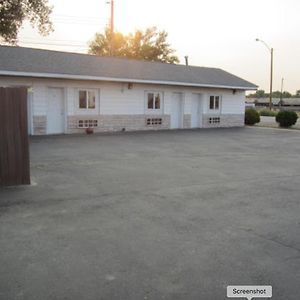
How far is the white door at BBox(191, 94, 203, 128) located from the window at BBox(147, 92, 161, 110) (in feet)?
9.10

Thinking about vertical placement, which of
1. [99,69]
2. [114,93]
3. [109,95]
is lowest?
[109,95]

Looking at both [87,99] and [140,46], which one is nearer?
[87,99]

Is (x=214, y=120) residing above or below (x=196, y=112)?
below

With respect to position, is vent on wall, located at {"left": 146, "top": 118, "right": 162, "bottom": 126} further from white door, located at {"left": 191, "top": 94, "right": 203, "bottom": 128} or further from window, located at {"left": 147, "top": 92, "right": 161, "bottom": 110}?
white door, located at {"left": 191, "top": 94, "right": 203, "bottom": 128}

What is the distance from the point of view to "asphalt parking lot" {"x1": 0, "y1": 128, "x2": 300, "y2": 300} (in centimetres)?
372

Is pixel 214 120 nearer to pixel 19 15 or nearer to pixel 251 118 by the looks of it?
pixel 251 118

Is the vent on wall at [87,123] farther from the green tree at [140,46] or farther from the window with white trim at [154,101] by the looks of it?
the green tree at [140,46]

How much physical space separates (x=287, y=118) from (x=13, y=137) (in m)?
22.5

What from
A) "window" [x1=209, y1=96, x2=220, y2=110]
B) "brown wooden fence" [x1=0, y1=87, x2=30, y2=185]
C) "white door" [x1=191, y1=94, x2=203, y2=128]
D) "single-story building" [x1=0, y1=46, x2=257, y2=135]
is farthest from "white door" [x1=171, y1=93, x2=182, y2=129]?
"brown wooden fence" [x1=0, y1=87, x2=30, y2=185]

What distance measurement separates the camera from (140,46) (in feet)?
181

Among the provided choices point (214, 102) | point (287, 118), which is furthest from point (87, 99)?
point (287, 118)

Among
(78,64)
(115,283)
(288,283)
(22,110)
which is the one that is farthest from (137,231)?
(78,64)

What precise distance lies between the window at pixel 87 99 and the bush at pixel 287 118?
13.7 metres

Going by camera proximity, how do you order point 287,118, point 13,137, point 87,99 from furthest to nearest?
point 287,118 → point 87,99 → point 13,137
